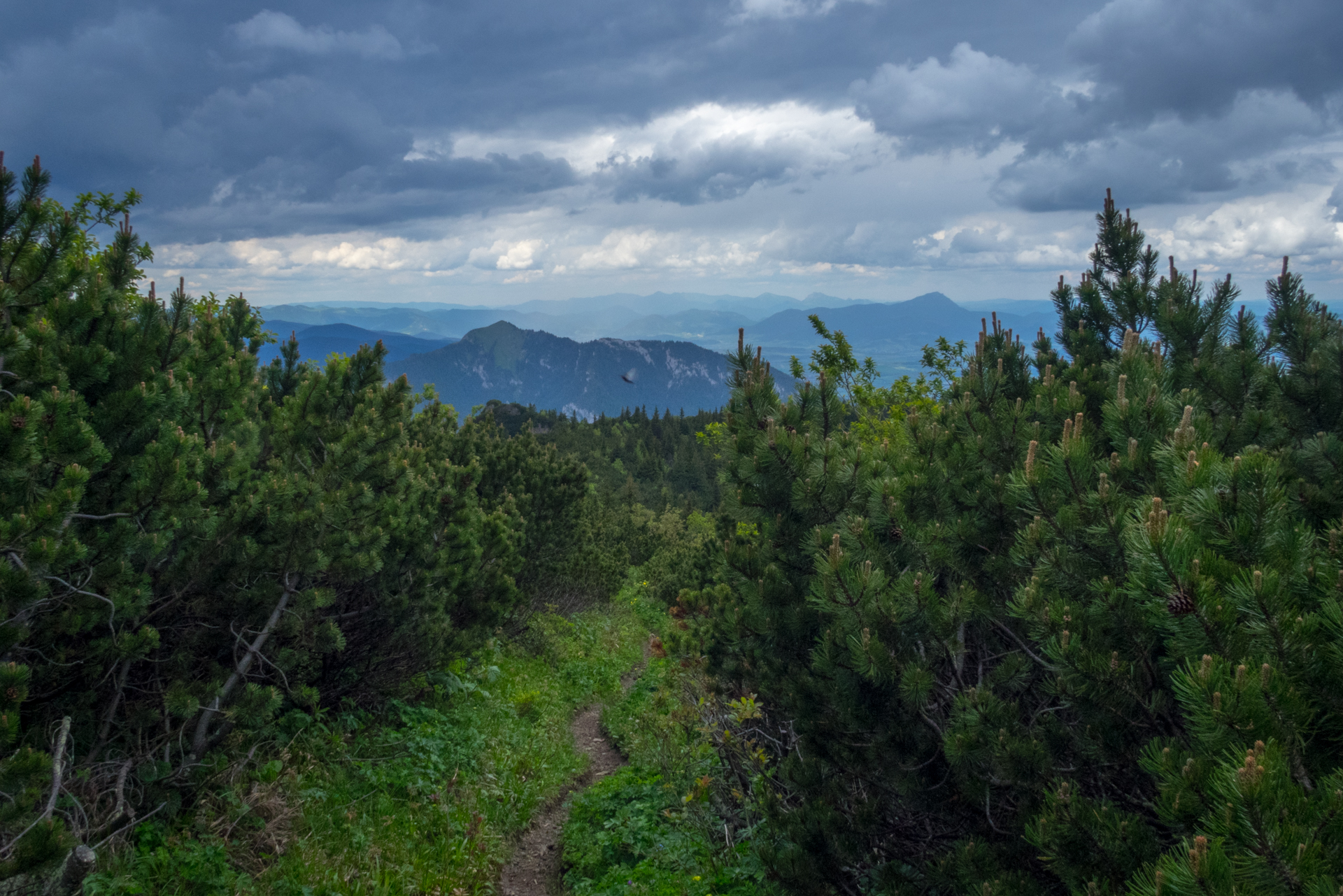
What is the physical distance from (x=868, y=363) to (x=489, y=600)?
10.2 meters

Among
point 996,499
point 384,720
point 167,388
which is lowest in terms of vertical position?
point 384,720

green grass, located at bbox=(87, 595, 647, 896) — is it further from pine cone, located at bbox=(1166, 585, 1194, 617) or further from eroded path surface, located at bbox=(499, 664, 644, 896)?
pine cone, located at bbox=(1166, 585, 1194, 617)

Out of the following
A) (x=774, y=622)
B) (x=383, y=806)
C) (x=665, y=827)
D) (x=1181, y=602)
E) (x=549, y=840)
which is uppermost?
(x=1181, y=602)

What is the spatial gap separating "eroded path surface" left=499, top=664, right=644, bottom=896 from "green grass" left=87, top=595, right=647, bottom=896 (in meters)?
0.17

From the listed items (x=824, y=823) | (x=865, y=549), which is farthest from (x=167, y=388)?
(x=824, y=823)

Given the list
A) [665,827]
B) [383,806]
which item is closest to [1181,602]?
[665,827]

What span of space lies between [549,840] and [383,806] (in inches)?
79.3

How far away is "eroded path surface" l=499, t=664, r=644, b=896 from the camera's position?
7070mm

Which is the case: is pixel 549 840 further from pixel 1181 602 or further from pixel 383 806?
pixel 1181 602

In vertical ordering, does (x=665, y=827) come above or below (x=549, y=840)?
above

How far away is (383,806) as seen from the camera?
704 cm

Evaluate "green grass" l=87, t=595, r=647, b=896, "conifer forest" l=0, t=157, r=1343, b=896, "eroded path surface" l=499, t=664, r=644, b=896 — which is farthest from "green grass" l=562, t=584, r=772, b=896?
"green grass" l=87, t=595, r=647, b=896

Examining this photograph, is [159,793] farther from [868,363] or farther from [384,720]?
[868,363]

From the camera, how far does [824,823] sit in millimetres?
4410
